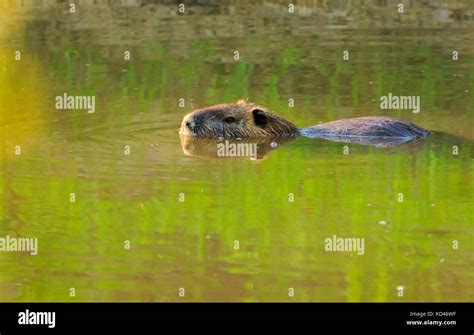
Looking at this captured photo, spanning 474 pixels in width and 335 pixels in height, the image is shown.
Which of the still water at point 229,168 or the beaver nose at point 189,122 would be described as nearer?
the still water at point 229,168

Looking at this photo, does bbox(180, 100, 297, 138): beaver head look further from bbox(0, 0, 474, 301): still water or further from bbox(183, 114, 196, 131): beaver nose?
bbox(0, 0, 474, 301): still water

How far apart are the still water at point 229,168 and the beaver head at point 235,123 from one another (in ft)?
0.80

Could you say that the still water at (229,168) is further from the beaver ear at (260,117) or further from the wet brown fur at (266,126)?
the beaver ear at (260,117)

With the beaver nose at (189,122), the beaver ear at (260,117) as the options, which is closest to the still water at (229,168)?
the beaver nose at (189,122)

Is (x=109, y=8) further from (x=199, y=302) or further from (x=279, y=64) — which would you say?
(x=199, y=302)

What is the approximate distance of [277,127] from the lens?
11547 mm

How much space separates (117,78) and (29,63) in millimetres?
1545

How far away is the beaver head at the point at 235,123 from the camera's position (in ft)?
37.8

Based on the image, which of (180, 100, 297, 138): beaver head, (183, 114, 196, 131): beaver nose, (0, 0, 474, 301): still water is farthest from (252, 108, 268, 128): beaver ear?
(183, 114, 196, 131): beaver nose

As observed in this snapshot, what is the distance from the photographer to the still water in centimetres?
762

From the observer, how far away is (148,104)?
1271 cm

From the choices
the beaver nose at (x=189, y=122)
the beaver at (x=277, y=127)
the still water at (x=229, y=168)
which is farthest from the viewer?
the beaver nose at (x=189, y=122)

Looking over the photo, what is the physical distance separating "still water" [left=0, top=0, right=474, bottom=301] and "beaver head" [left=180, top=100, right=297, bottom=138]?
0.80ft

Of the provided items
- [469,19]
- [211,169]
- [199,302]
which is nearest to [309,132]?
[211,169]
